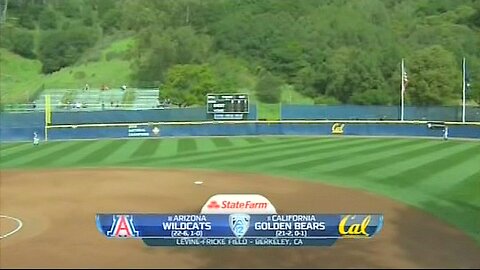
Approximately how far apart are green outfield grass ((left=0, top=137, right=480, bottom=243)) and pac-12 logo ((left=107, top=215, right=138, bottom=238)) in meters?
8.11

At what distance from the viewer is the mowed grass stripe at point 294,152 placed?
2933 centimetres

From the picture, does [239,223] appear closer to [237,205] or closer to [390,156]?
[237,205]

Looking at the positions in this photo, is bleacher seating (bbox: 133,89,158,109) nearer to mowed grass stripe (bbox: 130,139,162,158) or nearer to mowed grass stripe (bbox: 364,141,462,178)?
mowed grass stripe (bbox: 130,139,162,158)

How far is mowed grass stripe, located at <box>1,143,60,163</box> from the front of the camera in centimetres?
3234

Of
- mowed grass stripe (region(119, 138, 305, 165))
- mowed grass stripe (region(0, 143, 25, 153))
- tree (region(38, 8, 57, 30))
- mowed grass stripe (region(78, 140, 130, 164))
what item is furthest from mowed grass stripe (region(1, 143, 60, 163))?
tree (region(38, 8, 57, 30))

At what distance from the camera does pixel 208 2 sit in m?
99.7

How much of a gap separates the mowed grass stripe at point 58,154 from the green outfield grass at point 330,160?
0.05 metres

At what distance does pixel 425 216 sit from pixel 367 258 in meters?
4.89

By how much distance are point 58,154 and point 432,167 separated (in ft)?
64.2

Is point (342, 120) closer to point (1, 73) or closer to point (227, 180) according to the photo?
point (227, 180)

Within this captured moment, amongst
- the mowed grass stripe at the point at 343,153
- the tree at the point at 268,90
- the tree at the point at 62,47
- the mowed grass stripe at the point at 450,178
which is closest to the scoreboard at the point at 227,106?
the mowed grass stripe at the point at 343,153

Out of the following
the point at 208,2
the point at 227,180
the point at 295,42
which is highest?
the point at 208,2

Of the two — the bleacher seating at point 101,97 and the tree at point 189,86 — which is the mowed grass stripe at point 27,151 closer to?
the bleacher seating at point 101,97

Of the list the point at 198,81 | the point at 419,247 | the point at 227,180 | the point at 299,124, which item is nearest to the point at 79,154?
the point at 227,180
